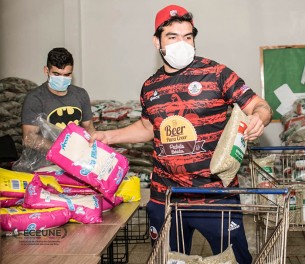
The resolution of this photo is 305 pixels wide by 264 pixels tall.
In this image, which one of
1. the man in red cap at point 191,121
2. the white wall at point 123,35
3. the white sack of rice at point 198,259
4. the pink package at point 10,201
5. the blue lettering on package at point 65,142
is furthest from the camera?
the white wall at point 123,35

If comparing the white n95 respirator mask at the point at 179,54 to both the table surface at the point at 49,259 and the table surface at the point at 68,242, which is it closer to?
the table surface at the point at 68,242

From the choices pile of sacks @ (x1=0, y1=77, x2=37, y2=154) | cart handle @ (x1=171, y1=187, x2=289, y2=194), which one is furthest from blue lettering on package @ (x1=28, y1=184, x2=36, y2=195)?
pile of sacks @ (x1=0, y1=77, x2=37, y2=154)

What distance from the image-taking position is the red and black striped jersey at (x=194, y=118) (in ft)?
7.57

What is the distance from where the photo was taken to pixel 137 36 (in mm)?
6504

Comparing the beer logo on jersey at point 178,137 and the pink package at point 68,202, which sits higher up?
the beer logo on jersey at point 178,137

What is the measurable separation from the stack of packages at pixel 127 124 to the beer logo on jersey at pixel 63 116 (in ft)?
5.89

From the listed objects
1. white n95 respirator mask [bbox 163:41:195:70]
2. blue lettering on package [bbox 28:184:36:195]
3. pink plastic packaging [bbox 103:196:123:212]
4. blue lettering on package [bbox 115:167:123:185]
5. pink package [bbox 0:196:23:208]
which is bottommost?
pink plastic packaging [bbox 103:196:123:212]

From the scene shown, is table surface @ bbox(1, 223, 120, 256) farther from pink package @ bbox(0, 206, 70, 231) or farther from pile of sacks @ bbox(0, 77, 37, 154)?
pile of sacks @ bbox(0, 77, 37, 154)

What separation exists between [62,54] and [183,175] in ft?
5.78

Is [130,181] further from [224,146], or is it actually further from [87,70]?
[87,70]

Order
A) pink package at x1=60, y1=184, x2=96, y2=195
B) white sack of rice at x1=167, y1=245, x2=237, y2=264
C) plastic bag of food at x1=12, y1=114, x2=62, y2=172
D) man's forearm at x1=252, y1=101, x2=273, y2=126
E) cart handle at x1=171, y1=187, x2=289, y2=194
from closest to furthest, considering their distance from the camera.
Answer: cart handle at x1=171, y1=187, x2=289, y2=194, white sack of rice at x1=167, y1=245, x2=237, y2=264, man's forearm at x1=252, y1=101, x2=273, y2=126, pink package at x1=60, y1=184, x2=96, y2=195, plastic bag of food at x1=12, y1=114, x2=62, y2=172

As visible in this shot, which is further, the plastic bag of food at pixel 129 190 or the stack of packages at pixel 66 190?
the plastic bag of food at pixel 129 190

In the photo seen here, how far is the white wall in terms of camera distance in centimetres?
630

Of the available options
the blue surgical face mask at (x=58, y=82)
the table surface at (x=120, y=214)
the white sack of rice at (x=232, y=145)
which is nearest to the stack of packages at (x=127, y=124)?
the blue surgical face mask at (x=58, y=82)
